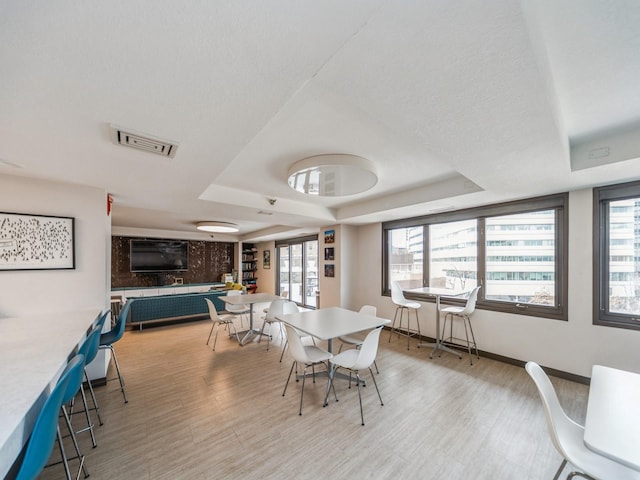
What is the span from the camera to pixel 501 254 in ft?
12.2

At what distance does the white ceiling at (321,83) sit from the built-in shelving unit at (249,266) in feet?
23.6

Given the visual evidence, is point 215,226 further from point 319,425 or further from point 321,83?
point 321,83

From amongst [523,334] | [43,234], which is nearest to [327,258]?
[523,334]

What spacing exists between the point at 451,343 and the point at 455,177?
2684 millimetres

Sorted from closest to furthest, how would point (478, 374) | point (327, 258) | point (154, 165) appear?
point (154, 165) → point (478, 374) → point (327, 258)

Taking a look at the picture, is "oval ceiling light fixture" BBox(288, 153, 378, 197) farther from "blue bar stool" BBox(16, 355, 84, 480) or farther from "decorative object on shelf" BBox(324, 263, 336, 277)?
"decorative object on shelf" BBox(324, 263, 336, 277)

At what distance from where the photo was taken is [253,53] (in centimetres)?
102

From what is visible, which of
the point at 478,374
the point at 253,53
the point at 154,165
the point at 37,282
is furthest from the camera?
the point at 478,374

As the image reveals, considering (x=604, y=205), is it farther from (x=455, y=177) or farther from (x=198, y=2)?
(x=198, y=2)

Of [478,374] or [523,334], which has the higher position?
[523,334]

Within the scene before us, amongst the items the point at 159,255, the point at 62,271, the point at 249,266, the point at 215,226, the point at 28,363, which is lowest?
the point at 249,266

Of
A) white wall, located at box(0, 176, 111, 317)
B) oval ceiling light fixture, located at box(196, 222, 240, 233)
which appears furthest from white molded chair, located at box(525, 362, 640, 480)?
oval ceiling light fixture, located at box(196, 222, 240, 233)

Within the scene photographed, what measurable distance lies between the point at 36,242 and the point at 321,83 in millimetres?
3297

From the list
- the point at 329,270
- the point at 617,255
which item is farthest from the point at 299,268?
the point at 617,255
